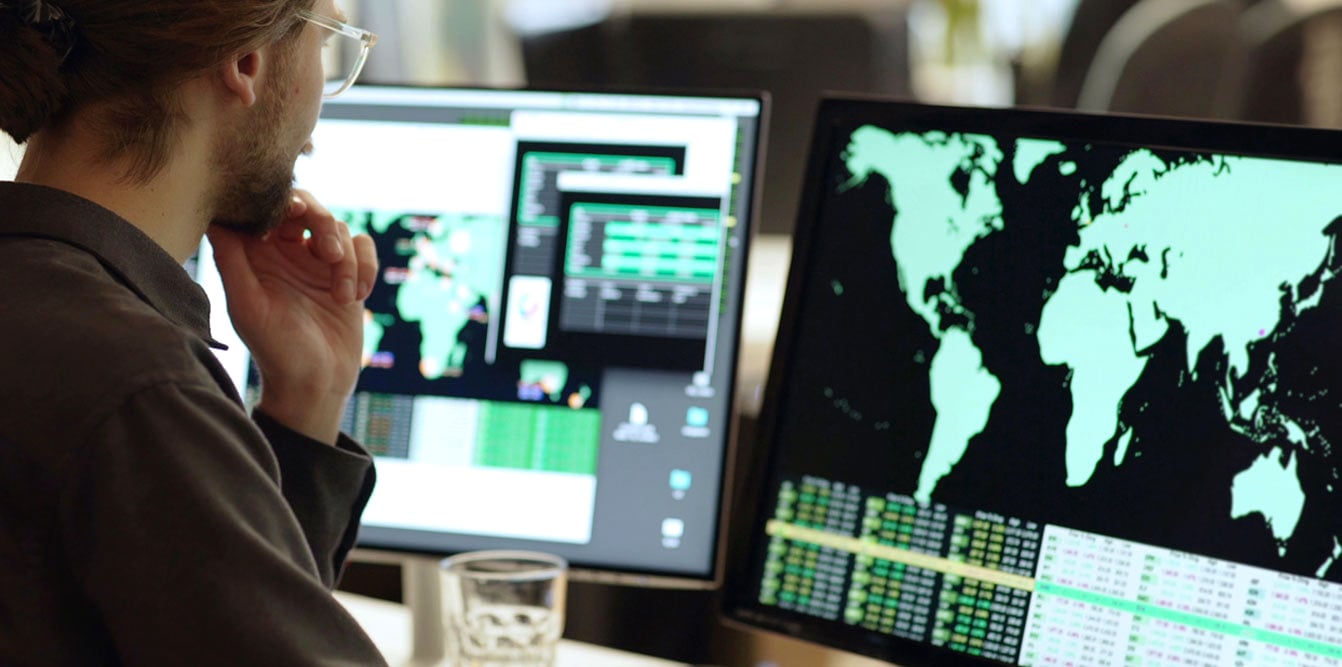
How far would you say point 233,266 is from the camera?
1.07m

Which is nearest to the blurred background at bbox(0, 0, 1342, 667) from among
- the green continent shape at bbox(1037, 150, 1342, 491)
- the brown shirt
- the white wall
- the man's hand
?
the white wall

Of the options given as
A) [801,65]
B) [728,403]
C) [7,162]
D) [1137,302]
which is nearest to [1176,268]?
[1137,302]

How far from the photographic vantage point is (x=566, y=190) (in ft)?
3.79

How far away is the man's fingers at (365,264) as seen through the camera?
1.10 m

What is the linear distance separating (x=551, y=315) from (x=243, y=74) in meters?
0.38

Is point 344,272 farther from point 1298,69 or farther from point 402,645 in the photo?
point 1298,69

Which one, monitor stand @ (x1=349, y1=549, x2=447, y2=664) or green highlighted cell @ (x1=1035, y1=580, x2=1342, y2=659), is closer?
green highlighted cell @ (x1=1035, y1=580, x2=1342, y2=659)

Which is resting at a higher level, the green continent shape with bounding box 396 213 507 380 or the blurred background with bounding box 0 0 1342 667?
the blurred background with bounding box 0 0 1342 667

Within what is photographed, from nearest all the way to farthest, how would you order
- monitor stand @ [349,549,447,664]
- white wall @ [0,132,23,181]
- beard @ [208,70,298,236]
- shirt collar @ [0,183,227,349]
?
shirt collar @ [0,183,227,349], beard @ [208,70,298,236], white wall @ [0,132,23,181], monitor stand @ [349,549,447,664]

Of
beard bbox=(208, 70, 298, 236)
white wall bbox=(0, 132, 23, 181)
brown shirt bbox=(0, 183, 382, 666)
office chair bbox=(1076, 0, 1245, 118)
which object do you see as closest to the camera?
brown shirt bbox=(0, 183, 382, 666)

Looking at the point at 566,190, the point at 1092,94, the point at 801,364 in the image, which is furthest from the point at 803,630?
the point at 1092,94

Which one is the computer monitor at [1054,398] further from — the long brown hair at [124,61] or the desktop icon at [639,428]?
the long brown hair at [124,61]

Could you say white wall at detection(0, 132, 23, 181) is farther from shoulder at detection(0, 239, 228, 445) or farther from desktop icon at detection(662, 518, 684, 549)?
desktop icon at detection(662, 518, 684, 549)

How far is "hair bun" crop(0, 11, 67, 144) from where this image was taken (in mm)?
796
